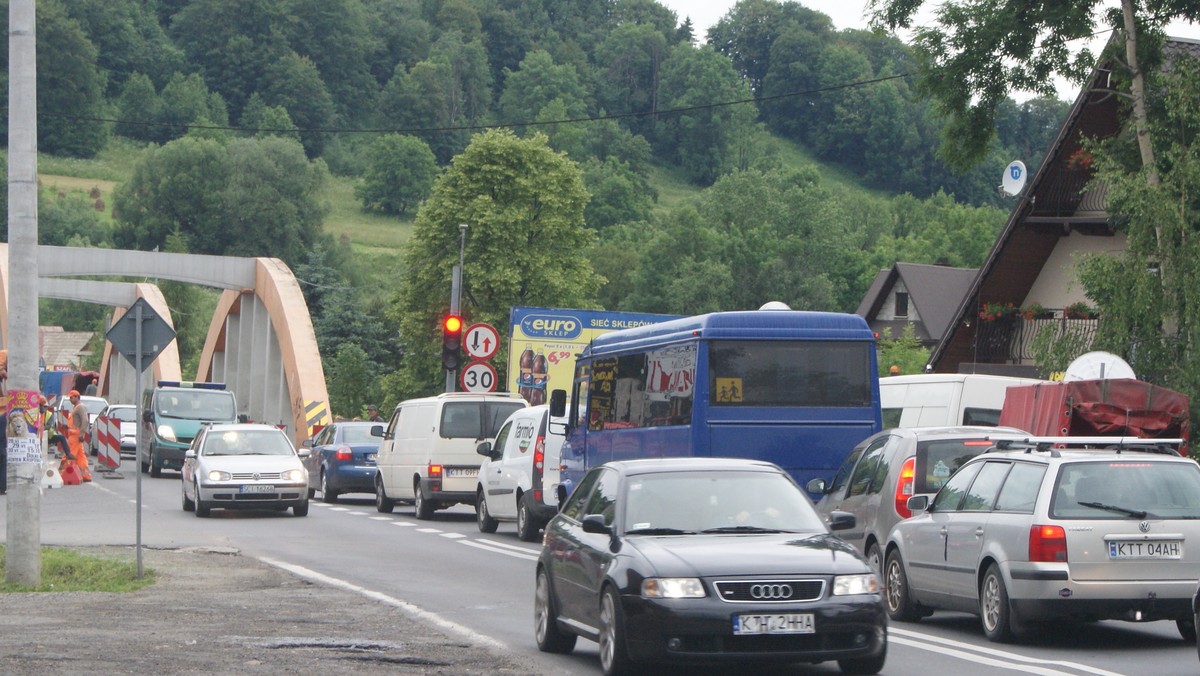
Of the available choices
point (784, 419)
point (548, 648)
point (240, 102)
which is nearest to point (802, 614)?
point (548, 648)

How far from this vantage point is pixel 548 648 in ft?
38.0

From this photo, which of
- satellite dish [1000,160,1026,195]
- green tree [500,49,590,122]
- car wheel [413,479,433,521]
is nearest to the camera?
car wheel [413,479,433,521]

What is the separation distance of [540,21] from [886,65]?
39.1 m

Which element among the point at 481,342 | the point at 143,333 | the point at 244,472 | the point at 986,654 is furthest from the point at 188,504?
the point at 986,654

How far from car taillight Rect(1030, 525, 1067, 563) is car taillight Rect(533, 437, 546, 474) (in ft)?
39.4

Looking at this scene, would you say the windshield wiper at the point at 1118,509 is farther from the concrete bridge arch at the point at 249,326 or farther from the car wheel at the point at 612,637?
the concrete bridge arch at the point at 249,326

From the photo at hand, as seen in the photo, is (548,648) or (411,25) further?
(411,25)

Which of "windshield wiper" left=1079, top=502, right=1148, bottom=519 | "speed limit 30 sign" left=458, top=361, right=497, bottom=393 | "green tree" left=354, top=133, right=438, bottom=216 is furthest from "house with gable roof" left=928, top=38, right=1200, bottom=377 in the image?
"green tree" left=354, top=133, right=438, bottom=216

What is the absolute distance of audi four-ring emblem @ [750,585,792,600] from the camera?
31.9 feet

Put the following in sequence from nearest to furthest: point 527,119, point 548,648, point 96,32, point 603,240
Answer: point 548,648 < point 603,240 < point 96,32 < point 527,119

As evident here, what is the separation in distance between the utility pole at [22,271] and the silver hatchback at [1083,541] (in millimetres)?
8359

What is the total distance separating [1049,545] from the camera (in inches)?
470

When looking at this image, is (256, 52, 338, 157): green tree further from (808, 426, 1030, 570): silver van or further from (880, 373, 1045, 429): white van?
(808, 426, 1030, 570): silver van

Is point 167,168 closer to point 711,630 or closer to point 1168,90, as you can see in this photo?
point 1168,90
